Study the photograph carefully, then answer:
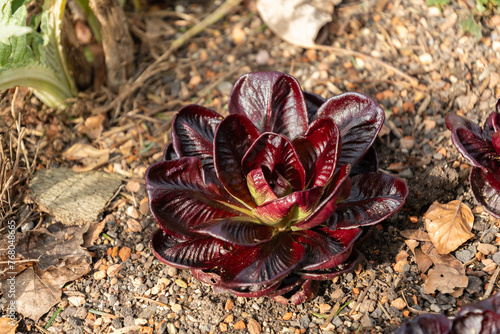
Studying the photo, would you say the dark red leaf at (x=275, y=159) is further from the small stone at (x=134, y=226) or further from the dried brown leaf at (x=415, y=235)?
the small stone at (x=134, y=226)

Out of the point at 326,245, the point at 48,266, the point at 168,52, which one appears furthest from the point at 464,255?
the point at 168,52

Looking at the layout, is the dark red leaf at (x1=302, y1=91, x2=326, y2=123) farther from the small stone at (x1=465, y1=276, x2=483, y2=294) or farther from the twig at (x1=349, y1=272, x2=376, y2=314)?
the small stone at (x1=465, y1=276, x2=483, y2=294)

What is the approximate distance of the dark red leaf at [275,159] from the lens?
2008 mm

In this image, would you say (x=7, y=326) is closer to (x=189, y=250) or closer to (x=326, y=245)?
(x=189, y=250)

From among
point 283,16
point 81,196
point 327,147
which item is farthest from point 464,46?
point 81,196

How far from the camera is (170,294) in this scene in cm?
224

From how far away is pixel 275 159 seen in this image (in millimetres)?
2057

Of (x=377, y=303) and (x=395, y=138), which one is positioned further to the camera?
(x=395, y=138)

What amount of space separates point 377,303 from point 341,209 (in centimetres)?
49

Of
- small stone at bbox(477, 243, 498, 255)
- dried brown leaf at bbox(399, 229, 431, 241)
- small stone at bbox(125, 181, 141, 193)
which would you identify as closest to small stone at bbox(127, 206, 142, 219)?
small stone at bbox(125, 181, 141, 193)

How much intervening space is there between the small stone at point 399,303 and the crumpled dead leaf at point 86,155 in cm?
176

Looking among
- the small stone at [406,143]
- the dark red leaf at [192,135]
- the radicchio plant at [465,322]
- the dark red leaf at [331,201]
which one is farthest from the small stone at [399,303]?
the dark red leaf at [192,135]

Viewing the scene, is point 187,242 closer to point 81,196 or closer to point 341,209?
point 341,209

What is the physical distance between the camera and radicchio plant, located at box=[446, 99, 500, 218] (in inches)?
83.5
